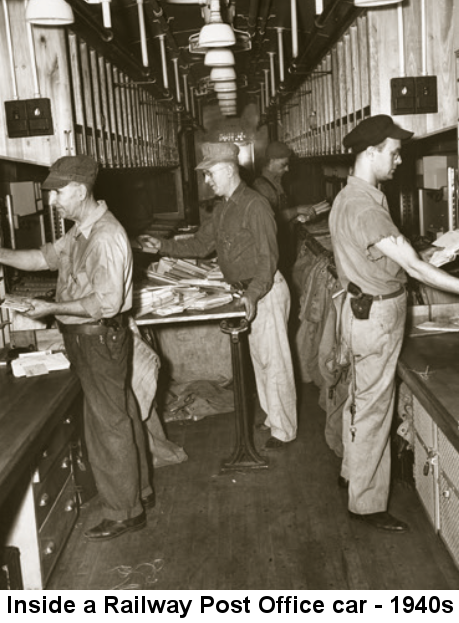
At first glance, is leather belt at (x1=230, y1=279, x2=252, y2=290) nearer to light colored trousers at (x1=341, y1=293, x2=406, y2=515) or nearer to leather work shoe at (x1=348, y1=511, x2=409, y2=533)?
light colored trousers at (x1=341, y1=293, x2=406, y2=515)

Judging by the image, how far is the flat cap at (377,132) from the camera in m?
3.62

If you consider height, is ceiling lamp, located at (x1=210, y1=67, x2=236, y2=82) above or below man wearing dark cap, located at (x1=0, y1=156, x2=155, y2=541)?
above

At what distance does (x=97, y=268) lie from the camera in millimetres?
3814

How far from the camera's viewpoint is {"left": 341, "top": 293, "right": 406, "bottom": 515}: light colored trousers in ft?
12.4

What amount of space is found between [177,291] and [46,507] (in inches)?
77.4

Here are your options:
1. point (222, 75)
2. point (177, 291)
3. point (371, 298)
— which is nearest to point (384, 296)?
point (371, 298)

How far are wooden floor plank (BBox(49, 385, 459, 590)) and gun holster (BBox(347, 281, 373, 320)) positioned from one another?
44.2 inches

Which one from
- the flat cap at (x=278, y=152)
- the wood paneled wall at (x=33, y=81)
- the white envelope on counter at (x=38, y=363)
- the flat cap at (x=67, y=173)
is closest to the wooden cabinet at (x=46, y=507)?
the white envelope on counter at (x=38, y=363)

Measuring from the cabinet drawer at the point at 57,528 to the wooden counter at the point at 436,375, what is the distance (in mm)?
1792

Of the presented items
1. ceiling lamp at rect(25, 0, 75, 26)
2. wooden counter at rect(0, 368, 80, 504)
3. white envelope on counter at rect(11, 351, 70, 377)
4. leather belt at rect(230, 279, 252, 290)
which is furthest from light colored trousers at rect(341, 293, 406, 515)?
ceiling lamp at rect(25, 0, 75, 26)

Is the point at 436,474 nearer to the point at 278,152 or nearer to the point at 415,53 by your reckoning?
the point at 415,53

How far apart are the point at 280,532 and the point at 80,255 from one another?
5.75 feet

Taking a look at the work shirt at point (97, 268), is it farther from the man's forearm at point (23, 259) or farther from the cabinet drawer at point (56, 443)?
the cabinet drawer at point (56, 443)
